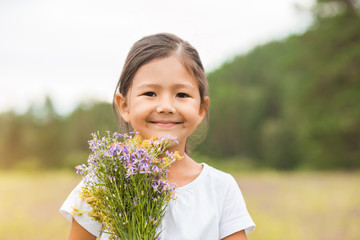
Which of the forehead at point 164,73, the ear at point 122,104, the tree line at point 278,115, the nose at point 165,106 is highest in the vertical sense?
the tree line at point 278,115

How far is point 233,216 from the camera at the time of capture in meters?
2.67

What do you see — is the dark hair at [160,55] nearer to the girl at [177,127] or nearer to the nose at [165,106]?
the girl at [177,127]

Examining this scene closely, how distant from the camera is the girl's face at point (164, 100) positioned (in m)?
2.54

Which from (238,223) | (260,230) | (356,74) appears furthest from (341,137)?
(238,223)

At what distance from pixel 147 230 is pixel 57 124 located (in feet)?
93.4

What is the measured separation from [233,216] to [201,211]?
0.69 feet

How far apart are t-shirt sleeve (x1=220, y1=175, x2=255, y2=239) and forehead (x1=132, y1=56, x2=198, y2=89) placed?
28.9 inches

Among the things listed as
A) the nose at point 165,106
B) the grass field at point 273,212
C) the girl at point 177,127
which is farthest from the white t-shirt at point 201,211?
the grass field at point 273,212

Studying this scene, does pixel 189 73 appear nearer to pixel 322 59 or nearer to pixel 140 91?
pixel 140 91

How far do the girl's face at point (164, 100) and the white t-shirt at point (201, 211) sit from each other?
1.16 ft

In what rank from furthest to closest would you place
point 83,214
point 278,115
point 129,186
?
point 278,115, point 83,214, point 129,186

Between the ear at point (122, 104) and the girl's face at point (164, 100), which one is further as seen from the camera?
the ear at point (122, 104)

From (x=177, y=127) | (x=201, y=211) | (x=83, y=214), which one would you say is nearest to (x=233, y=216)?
(x=201, y=211)

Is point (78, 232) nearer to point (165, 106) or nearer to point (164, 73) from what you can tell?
point (165, 106)
